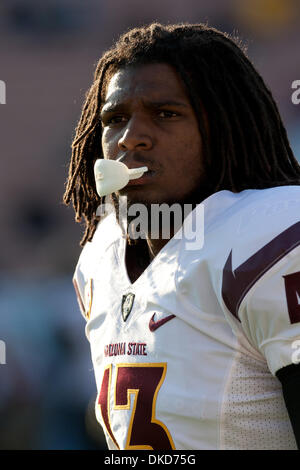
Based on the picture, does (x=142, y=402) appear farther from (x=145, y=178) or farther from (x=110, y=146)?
(x=110, y=146)

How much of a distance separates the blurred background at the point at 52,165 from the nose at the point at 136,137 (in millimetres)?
2590

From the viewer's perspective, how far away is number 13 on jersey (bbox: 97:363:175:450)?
4.82ft

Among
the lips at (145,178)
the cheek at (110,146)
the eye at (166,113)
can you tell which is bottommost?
the lips at (145,178)

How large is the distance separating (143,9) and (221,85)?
383 cm

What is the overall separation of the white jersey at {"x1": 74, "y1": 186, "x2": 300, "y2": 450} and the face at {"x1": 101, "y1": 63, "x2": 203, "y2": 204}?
0.30 feet

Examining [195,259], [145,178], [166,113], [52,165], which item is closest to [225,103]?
[166,113]

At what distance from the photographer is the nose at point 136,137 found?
1.62 meters

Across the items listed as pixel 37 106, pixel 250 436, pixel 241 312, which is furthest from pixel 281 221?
pixel 37 106

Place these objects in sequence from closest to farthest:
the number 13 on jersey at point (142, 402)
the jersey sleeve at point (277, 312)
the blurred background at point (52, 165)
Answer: the jersey sleeve at point (277, 312)
the number 13 on jersey at point (142, 402)
the blurred background at point (52, 165)

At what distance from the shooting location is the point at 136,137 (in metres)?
1.62

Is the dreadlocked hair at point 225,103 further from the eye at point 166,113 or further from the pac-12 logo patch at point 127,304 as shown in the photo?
the pac-12 logo patch at point 127,304

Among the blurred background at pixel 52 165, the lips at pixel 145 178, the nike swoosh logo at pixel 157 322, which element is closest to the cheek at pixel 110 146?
the lips at pixel 145 178

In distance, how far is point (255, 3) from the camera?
5.20m

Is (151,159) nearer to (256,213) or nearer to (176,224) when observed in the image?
(176,224)
